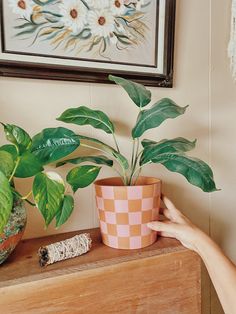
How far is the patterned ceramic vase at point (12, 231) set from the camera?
1.70 feet

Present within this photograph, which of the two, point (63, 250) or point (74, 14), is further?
point (74, 14)

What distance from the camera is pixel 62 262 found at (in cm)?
57

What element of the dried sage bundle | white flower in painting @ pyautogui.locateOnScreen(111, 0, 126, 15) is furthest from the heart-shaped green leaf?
white flower in painting @ pyautogui.locateOnScreen(111, 0, 126, 15)

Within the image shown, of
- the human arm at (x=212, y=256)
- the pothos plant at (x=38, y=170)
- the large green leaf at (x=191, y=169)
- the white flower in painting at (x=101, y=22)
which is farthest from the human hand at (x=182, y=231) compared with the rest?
the white flower in painting at (x=101, y=22)

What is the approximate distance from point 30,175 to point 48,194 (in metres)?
0.08

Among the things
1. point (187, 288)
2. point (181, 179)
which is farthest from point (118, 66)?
point (187, 288)

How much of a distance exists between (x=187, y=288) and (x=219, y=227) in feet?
1.49

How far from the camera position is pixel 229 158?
1059mm

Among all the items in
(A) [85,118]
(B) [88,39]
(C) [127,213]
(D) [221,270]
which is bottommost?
(D) [221,270]

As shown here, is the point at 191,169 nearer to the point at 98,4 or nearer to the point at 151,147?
the point at 151,147

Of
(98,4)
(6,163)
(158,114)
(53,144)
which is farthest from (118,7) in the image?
(6,163)

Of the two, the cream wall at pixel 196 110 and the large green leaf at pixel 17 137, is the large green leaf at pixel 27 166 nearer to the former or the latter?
the large green leaf at pixel 17 137

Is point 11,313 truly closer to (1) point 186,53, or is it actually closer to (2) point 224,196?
(2) point 224,196

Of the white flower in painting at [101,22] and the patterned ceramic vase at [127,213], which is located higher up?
the white flower in painting at [101,22]
